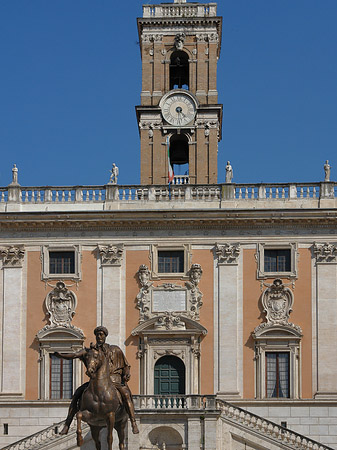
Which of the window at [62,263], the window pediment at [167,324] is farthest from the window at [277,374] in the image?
the window at [62,263]

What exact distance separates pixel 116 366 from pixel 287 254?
22240 millimetres

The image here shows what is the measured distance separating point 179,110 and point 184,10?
4.80 metres

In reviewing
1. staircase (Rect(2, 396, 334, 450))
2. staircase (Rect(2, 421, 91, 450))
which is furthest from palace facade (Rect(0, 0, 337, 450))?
staircase (Rect(2, 396, 334, 450))

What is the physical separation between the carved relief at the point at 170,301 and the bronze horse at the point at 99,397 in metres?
21.2

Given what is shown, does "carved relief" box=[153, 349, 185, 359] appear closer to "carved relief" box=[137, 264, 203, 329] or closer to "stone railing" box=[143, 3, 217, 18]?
"carved relief" box=[137, 264, 203, 329]

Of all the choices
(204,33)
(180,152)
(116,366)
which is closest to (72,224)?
(180,152)

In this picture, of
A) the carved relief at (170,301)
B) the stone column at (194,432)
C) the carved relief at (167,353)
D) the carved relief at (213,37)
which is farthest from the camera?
the carved relief at (213,37)

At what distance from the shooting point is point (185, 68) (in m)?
54.7

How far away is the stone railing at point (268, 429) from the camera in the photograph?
144 feet

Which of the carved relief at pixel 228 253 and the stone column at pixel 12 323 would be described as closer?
the stone column at pixel 12 323

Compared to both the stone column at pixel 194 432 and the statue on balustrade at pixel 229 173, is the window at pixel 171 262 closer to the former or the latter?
the statue on balustrade at pixel 229 173

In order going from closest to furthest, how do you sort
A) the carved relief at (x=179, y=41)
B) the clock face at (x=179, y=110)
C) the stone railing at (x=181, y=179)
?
1. the stone railing at (x=181, y=179)
2. the clock face at (x=179, y=110)
3. the carved relief at (x=179, y=41)

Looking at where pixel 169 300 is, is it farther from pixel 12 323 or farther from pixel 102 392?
pixel 102 392

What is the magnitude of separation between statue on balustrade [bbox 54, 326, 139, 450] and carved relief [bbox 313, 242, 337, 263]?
22159 millimetres
